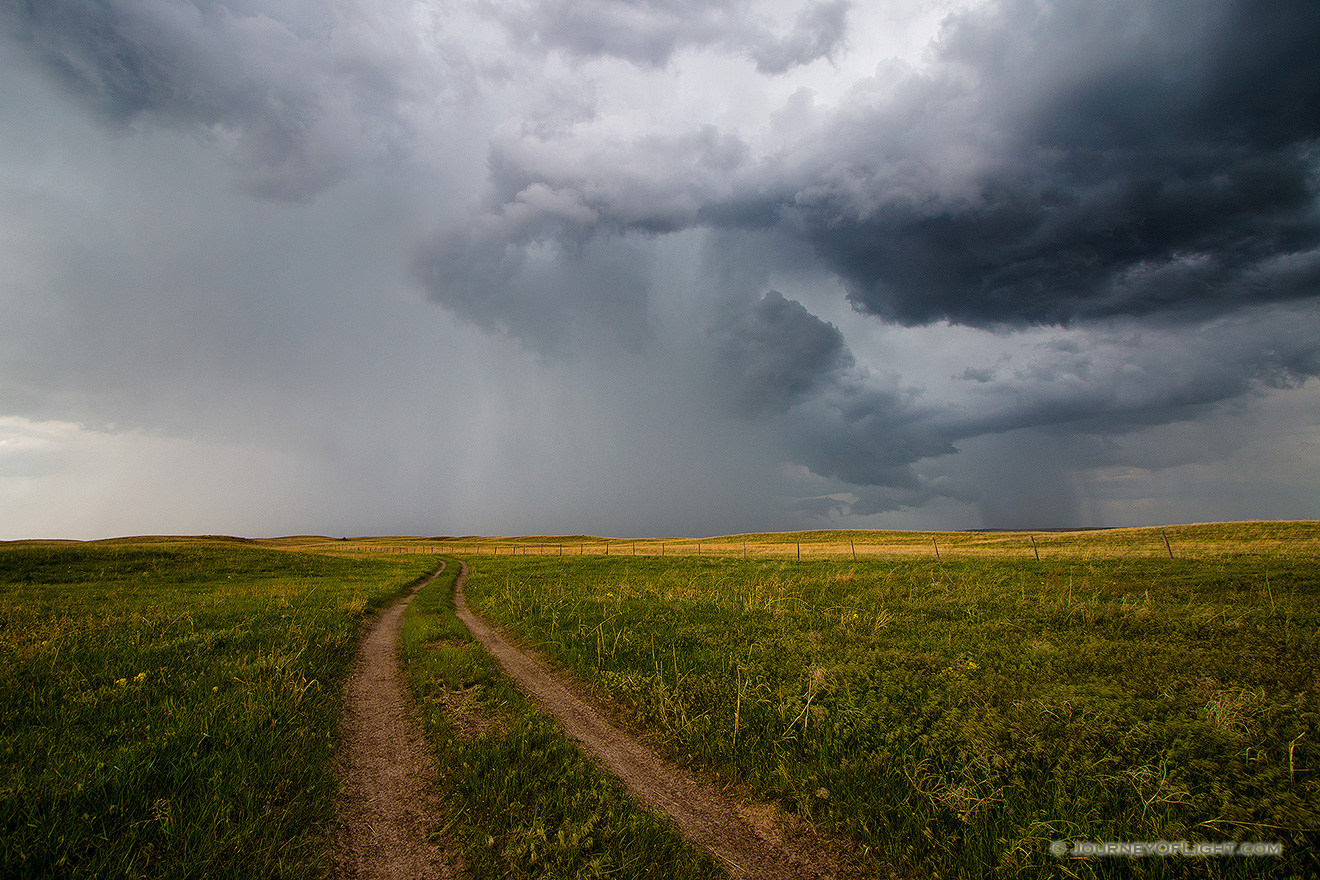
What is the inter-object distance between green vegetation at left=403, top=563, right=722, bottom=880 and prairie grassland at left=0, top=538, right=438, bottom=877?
1.48 metres

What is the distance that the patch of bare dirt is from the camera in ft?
16.7

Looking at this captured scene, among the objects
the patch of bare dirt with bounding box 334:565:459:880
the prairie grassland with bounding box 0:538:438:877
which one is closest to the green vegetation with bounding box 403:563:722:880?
the patch of bare dirt with bounding box 334:565:459:880

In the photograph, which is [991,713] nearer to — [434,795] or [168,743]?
[434,795]

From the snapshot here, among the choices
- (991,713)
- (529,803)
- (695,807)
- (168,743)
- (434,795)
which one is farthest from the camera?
(991,713)

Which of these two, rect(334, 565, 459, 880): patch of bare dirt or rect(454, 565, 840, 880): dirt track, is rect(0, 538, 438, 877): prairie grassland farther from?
rect(454, 565, 840, 880): dirt track

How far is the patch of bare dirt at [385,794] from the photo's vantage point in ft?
16.7

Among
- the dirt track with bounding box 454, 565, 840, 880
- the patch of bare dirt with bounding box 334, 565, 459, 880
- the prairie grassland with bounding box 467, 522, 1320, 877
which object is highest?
the prairie grassland with bounding box 467, 522, 1320, 877

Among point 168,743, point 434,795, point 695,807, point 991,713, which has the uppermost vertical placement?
point 168,743

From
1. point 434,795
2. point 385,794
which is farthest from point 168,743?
point 434,795

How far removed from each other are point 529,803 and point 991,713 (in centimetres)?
689

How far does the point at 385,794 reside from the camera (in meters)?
6.39

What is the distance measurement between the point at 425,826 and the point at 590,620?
380 inches

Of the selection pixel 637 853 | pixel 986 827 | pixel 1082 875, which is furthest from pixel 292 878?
pixel 1082 875

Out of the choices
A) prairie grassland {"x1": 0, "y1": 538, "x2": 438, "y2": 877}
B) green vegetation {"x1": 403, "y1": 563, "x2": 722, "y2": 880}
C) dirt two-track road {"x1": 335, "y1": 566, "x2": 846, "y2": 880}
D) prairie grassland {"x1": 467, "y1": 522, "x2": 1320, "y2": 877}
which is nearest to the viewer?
prairie grassland {"x1": 0, "y1": 538, "x2": 438, "y2": 877}
